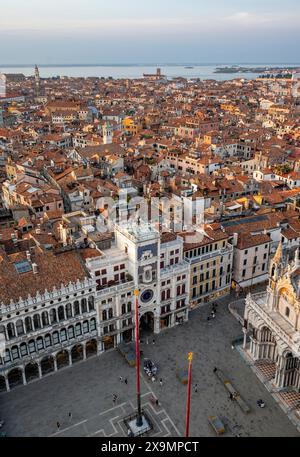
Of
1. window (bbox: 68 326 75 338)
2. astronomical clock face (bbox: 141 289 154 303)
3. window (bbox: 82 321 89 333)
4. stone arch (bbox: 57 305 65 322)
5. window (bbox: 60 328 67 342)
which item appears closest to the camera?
stone arch (bbox: 57 305 65 322)

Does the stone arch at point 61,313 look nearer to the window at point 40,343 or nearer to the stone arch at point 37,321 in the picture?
the stone arch at point 37,321

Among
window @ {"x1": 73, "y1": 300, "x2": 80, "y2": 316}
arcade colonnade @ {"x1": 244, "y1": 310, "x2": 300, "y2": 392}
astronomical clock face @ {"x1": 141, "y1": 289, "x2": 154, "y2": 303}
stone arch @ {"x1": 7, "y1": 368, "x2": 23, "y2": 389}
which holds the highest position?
window @ {"x1": 73, "y1": 300, "x2": 80, "y2": 316}

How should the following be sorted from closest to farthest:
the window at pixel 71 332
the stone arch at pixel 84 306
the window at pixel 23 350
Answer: the window at pixel 23 350 < the stone arch at pixel 84 306 < the window at pixel 71 332

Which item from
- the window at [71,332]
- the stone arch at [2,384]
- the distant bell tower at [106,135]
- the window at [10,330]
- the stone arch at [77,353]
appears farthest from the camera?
the distant bell tower at [106,135]

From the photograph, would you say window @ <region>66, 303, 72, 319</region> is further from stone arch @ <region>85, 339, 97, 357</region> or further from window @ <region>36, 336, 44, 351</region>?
stone arch @ <region>85, 339, 97, 357</region>

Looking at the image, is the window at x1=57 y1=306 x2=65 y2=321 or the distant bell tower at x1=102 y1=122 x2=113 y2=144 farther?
the distant bell tower at x1=102 y1=122 x2=113 y2=144

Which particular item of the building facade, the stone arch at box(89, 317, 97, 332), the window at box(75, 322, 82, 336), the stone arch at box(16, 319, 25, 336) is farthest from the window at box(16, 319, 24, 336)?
the building facade

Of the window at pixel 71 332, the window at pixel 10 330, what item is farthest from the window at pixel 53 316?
the window at pixel 10 330
